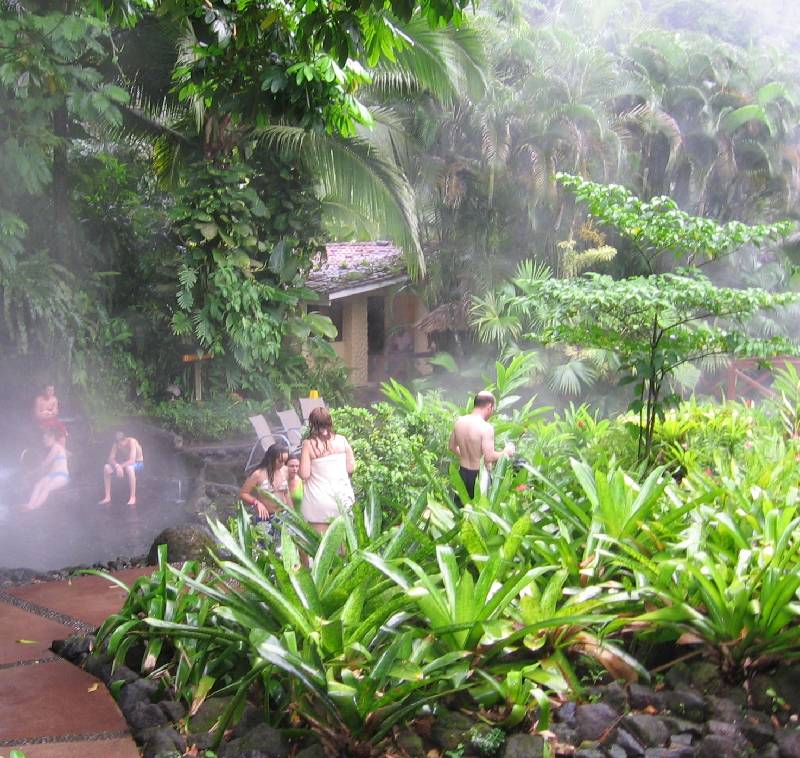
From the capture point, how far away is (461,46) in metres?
10.9

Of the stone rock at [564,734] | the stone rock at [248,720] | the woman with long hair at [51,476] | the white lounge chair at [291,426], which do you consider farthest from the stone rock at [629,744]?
the woman with long hair at [51,476]

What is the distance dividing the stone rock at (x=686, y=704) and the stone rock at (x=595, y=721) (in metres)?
0.21

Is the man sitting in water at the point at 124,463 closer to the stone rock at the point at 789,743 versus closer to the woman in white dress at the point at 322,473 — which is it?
the woman in white dress at the point at 322,473

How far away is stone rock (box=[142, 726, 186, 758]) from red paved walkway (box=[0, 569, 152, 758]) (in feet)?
0.15

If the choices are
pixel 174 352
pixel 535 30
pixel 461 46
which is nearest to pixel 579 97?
pixel 535 30

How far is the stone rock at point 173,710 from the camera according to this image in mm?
3166

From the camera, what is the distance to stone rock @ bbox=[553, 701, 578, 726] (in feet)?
9.41

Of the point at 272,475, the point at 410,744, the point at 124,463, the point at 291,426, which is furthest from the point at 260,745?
the point at 291,426

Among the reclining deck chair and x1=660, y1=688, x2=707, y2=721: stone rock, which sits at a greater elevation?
x1=660, y1=688, x2=707, y2=721: stone rock

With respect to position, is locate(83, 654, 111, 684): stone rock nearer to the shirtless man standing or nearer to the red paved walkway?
the red paved walkway

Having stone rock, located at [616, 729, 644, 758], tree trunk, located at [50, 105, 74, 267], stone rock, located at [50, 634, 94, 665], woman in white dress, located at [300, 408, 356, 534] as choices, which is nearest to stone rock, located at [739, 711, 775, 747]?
stone rock, located at [616, 729, 644, 758]

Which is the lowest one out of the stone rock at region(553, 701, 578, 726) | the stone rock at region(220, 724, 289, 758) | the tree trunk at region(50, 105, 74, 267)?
the stone rock at region(220, 724, 289, 758)

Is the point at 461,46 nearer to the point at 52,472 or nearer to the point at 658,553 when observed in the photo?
the point at 52,472

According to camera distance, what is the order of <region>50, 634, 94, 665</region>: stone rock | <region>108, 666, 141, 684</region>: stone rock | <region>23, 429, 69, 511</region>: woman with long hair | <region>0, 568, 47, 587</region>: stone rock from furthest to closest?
<region>23, 429, 69, 511</region>: woman with long hair < <region>0, 568, 47, 587</region>: stone rock < <region>50, 634, 94, 665</region>: stone rock < <region>108, 666, 141, 684</region>: stone rock
